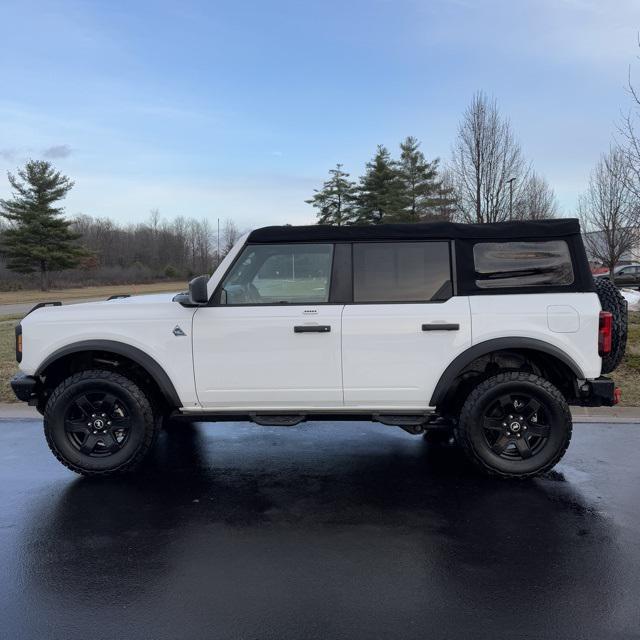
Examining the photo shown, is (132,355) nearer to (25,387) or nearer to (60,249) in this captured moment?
(25,387)

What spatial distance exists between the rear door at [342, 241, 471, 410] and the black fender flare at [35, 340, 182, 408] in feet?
4.46

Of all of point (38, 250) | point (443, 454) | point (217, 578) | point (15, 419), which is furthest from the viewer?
point (38, 250)

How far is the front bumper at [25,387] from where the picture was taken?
4406 millimetres

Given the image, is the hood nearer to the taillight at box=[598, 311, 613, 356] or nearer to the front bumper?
the front bumper

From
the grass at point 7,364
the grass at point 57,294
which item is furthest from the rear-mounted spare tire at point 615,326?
the grass at point 57,294

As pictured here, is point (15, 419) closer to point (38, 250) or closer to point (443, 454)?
point (443, 454)

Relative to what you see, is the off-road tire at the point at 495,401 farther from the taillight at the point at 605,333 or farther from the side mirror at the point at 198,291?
the side mirror at the point at 198,291

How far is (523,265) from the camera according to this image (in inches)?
171

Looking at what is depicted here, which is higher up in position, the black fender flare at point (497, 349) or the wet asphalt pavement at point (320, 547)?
the black fender flare at point (497, 349)

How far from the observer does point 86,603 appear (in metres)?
2.80

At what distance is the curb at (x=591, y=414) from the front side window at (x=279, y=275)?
10.9 feet

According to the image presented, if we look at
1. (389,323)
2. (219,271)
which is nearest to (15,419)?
(219,271)

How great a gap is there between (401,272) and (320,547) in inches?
83.0

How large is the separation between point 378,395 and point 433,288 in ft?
3.03
